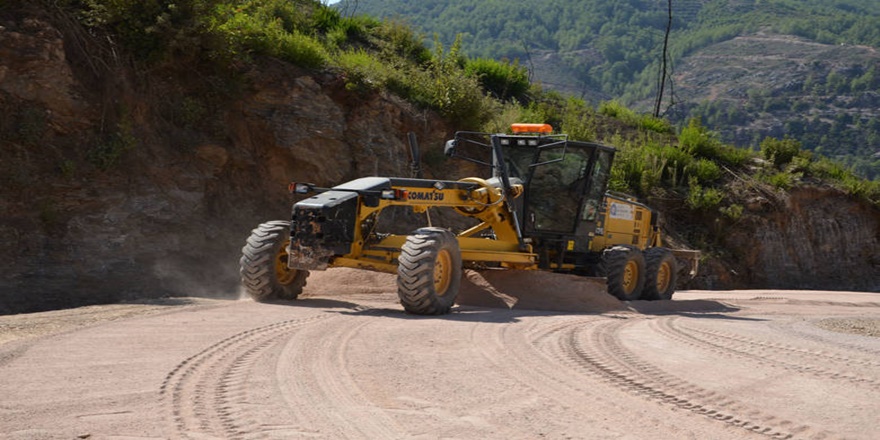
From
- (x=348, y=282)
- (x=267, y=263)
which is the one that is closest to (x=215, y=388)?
(x=267, y=263)

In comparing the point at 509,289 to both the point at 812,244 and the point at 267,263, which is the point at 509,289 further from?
the point at 812,244

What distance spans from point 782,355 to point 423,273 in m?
3.85

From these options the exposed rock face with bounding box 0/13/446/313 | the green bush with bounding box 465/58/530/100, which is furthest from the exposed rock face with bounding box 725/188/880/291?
the exposed rock face with bounding box 0/13/446/313

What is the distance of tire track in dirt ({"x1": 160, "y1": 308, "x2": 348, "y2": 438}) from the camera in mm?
4707

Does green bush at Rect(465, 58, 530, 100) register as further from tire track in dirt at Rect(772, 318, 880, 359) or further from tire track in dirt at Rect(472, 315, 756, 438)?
tire track in dirt at Rect(472, 315, 756, 438)

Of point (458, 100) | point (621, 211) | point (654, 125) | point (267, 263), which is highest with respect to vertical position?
point (654, 125)

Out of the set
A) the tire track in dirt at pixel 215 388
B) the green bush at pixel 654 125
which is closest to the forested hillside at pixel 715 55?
the green bush at pixel 654 125

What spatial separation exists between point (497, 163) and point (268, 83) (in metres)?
5.95

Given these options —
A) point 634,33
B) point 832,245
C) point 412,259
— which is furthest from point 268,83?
point 634,33

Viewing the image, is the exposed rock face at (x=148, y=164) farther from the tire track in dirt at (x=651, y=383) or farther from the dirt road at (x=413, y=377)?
the tire track in dirt at (x=651, y=383)

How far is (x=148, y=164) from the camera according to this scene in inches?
582

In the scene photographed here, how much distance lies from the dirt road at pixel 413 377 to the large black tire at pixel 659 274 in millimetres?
4354

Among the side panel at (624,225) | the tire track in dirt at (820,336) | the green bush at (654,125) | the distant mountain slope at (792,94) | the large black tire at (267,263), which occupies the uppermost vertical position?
the distant mountain slope at (792,94)

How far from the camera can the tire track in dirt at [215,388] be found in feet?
15.4
